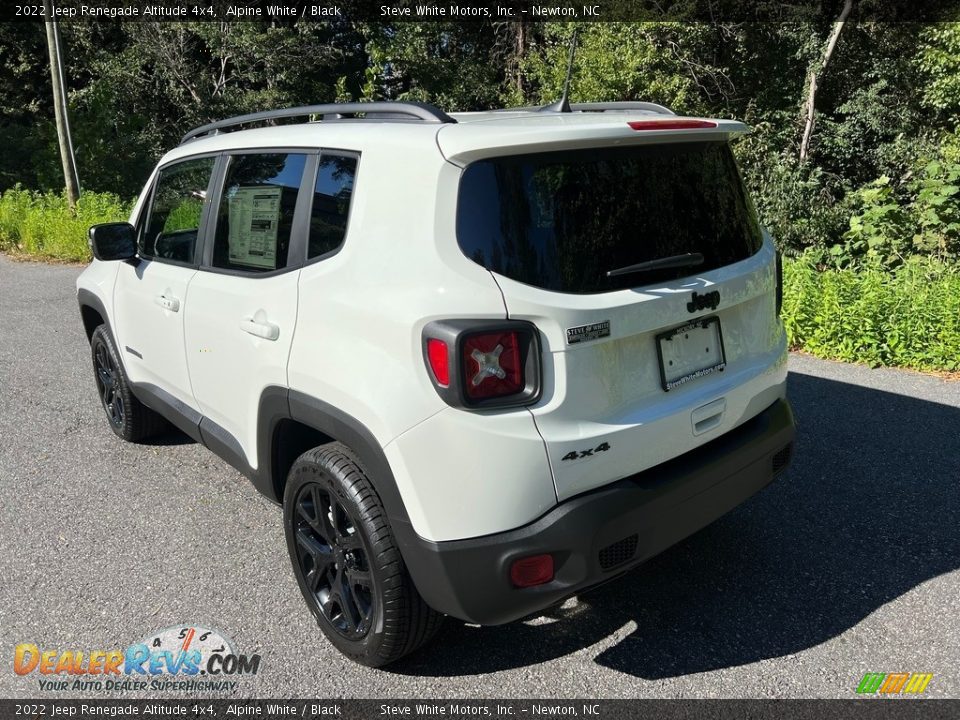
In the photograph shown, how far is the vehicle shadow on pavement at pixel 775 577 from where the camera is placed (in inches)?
109

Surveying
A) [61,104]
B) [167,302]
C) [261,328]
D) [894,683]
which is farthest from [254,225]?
[61,104]

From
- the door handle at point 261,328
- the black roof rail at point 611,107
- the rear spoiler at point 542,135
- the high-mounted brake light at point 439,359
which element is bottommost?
the door handle at point 261,328

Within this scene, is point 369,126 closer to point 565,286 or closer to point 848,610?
point 565,286

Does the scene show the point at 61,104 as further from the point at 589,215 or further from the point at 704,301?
the point at 704,301

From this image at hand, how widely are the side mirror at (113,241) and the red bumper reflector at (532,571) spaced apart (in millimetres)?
2803

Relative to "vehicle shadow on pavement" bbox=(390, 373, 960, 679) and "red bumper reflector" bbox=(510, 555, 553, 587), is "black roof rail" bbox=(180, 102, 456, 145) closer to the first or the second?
"red bumper reflector" bbox=(510, 555, 553, 587)

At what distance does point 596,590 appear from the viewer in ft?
10.4

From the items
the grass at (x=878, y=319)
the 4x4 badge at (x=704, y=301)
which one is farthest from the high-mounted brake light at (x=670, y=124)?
the grass at (x=878, y=319)

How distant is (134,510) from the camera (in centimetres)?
394

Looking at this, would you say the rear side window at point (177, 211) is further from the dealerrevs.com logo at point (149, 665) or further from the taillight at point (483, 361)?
the taillight at point (483, 361)

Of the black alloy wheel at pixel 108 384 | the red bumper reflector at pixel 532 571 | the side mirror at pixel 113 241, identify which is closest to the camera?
the red bumper reflector at pixel 532 571

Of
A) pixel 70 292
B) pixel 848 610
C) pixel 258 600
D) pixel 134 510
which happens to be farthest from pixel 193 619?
pixel 70 292

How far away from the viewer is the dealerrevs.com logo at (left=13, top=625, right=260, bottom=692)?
2711 millimetres

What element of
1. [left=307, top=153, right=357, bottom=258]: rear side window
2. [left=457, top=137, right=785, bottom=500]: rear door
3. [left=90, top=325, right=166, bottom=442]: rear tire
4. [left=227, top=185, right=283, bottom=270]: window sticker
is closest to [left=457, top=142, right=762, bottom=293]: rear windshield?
[left=457, top=137, right=785, bottom=500]: rear door
